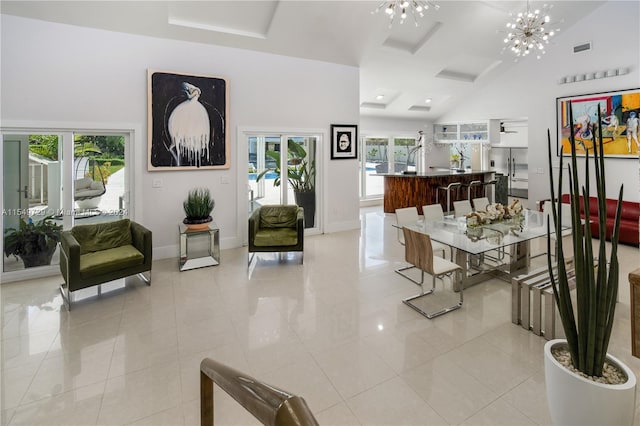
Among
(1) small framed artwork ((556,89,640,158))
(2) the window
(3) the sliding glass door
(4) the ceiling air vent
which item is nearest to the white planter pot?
(3) the sliding glass door

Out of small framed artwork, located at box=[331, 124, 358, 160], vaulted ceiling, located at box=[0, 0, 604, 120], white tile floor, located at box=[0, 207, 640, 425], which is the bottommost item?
white tile floor, located at box=[0, 207, 640, 425]

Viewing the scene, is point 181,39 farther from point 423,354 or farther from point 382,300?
point 423,354

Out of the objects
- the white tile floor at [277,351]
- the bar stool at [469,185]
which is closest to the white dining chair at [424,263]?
the white tile floor at [277,351]

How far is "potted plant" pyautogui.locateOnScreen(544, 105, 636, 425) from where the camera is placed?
1585 mm

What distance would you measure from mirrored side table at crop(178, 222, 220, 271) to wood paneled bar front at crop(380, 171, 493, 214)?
17.0ft

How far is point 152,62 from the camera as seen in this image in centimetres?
507

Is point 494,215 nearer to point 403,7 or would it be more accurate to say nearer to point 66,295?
point 403,7

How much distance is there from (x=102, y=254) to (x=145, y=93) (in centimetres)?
247

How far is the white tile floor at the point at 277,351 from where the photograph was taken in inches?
87.0

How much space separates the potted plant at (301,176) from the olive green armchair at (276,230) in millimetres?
1225

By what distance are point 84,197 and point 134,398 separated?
3633mm

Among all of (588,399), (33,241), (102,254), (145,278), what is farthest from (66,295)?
(588,399)

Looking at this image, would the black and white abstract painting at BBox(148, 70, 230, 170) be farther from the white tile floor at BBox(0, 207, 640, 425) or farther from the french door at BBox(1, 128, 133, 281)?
the white tile floor at BBox(0, 207, 640, 425)

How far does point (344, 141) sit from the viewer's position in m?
6.91
